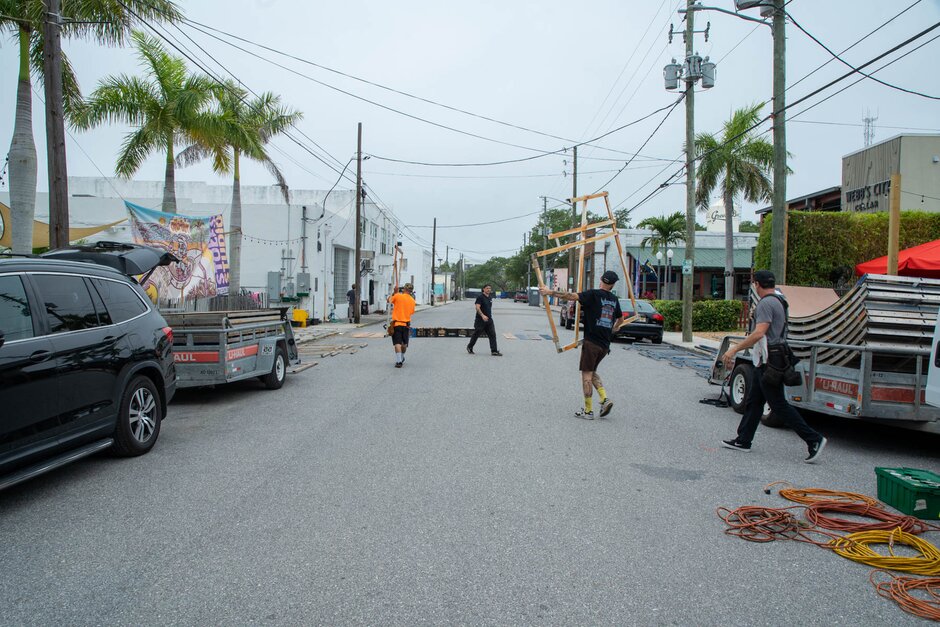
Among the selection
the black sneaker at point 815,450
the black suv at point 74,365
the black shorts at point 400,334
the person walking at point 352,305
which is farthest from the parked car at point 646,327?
the black suv at point 74,365

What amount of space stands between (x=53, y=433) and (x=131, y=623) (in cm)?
261

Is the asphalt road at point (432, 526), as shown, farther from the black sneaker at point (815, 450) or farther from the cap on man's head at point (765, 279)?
the cap on man's head at point (765, 279)

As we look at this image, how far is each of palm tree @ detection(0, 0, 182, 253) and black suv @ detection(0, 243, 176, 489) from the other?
5553 mm

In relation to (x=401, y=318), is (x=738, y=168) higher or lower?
higher

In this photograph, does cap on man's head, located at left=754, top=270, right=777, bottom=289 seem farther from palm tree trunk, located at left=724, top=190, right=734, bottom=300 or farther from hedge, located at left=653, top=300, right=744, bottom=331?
palm tree trunk, located at left=724, top=190, right=734, bottom=300

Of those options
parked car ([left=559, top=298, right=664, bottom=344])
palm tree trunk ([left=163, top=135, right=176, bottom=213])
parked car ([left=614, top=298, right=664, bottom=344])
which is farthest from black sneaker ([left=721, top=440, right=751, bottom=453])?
palm tree trunk ([left=163, top=135, right=176, bottom=213])

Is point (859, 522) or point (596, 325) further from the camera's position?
point (596, 325)

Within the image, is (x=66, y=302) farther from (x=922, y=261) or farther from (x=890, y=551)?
(x=922, y=261)

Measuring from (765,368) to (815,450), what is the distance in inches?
36.1

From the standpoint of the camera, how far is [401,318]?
45.8 feet

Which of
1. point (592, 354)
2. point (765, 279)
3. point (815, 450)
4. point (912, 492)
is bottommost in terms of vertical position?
point (815, 450)

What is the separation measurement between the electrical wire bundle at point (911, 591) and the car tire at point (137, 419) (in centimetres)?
605

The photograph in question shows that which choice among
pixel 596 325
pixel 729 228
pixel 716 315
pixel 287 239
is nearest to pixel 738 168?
pixel 729 228

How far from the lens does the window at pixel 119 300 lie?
6.23 metres
